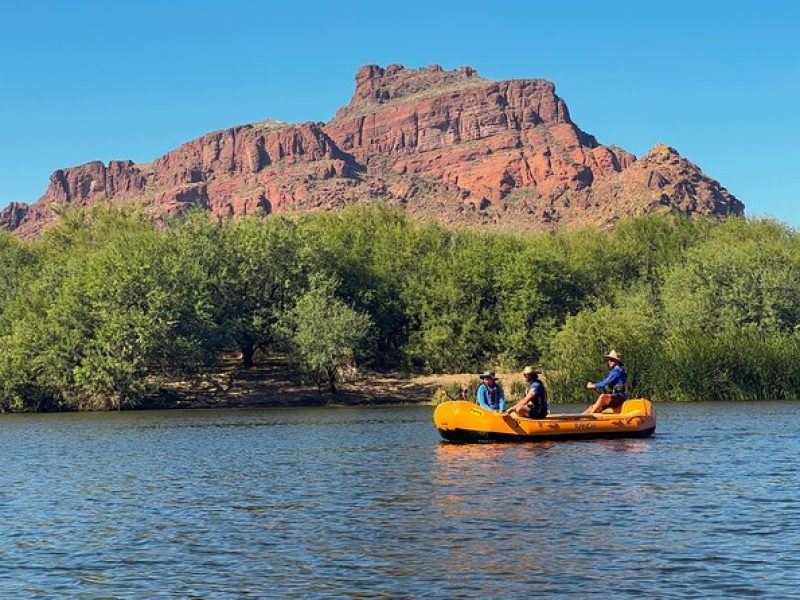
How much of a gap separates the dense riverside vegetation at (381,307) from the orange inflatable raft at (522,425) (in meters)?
21.9

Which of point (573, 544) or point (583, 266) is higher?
point (583, 266)

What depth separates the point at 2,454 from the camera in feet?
125

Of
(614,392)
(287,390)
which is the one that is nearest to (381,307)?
(287,390)

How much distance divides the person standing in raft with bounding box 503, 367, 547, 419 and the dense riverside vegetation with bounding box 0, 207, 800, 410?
22.3 m

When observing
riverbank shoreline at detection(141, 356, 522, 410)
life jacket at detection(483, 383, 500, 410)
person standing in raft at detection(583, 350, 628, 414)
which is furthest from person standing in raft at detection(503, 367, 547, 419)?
riverbank shoreline at detection(141, 356, 522, 410)

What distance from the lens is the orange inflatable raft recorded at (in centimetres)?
3519

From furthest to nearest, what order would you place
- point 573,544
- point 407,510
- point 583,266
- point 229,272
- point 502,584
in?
point 583,266 → point 229,272 → point 407,510 → point 573,544 → point 502,584

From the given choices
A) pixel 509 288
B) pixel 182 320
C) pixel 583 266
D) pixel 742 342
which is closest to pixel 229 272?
pixel 182 320

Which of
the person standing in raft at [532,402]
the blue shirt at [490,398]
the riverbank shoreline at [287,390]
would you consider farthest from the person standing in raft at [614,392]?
the riverbank shoreline at [287,390]

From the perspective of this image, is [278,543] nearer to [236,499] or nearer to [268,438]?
[236,499]

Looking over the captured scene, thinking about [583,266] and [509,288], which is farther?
Answer: [583,266]

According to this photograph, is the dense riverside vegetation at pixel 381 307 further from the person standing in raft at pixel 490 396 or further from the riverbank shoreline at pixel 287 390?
the person standing in raft at pixel 490 396

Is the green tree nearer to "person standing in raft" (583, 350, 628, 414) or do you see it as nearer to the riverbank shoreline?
the riverbank shoreline

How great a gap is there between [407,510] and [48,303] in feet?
187
